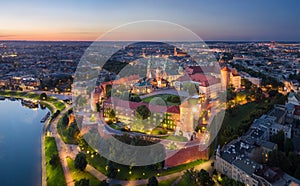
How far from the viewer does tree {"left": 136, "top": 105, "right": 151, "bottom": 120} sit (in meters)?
13.9

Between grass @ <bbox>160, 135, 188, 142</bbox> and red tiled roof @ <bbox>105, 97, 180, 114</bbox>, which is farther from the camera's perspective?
red tiled roof @ <bbox>105, 97, 180, 114</bbox>

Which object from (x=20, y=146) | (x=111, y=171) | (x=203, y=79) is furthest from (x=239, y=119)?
(x=20, y=146)

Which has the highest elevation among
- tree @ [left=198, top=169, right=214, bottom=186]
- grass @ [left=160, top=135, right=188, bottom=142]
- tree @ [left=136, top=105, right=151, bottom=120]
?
tree @ [left=136, top=105, right=151, bottom=120]

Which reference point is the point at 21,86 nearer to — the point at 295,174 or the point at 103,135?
the point at 103,135

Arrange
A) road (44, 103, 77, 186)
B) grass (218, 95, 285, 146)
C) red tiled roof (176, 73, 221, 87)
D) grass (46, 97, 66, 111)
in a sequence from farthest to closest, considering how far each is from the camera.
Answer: grass (46, 97, 66, 111) → red tiled roof (176, 73, 221, 87) → grass (218, 95, 285, 146) → road (44, 103, 77, 186)

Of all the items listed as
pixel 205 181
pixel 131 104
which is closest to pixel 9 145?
pixel 131 104

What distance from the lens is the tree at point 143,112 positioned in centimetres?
1391

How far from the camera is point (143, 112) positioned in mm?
13961

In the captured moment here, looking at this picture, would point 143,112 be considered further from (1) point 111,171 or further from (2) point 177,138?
(1) point 111,171

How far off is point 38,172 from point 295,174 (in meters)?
11.1

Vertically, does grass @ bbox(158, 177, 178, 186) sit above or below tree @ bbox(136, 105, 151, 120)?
below

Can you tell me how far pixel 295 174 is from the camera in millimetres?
9461

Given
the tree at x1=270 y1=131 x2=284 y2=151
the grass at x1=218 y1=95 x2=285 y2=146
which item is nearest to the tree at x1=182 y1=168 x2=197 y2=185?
the grass at x1=218 y1=95 x2=285 y2=146

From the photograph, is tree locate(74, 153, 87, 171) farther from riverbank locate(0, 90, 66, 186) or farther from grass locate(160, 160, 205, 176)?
grass locate(160, 160, 205, 176)
